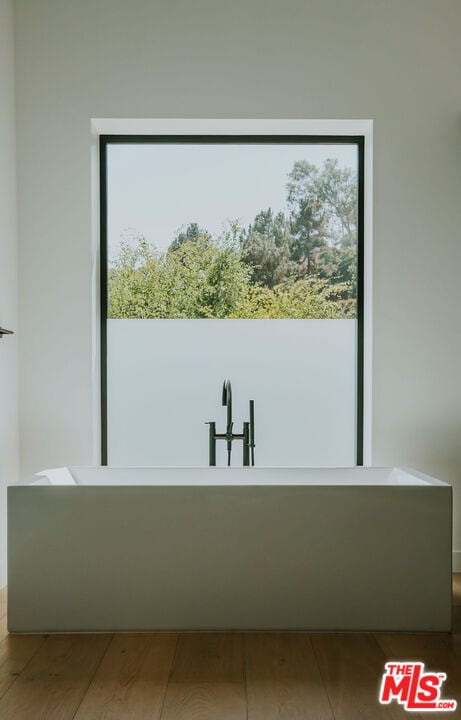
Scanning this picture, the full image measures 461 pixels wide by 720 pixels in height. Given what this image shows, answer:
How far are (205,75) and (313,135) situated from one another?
2.31ft

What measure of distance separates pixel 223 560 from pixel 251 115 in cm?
233

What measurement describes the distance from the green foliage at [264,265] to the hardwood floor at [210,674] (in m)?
1.89

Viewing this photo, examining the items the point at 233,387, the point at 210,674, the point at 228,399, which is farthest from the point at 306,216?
the point at 210,674

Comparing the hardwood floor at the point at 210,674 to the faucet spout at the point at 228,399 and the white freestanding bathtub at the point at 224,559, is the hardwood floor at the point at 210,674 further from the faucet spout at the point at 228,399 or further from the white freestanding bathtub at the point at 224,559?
the faucet spout at the point at 228,399

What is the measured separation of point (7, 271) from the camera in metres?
3.66

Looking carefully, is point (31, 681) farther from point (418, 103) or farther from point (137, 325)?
point (418, 103)

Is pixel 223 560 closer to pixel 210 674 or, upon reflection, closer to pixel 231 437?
pixel 210 674

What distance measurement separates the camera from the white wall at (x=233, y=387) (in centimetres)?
408

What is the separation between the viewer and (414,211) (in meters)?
3.82

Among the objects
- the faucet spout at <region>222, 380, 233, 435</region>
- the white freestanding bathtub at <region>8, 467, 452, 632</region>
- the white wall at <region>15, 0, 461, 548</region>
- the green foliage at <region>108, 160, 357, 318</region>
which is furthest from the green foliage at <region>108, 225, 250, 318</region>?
the white freestanding bathtub at <region>8, 467, 452, 632</region>

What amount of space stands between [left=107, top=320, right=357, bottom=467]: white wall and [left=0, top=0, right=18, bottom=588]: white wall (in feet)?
1.91

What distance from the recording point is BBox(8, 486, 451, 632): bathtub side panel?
286 cm

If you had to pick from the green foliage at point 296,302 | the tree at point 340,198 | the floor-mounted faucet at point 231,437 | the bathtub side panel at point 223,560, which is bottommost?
the bathtub side panel at point 223,560

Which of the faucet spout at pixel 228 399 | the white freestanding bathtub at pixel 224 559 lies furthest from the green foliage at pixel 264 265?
the white freestanding bathtub at pixel 224 559
